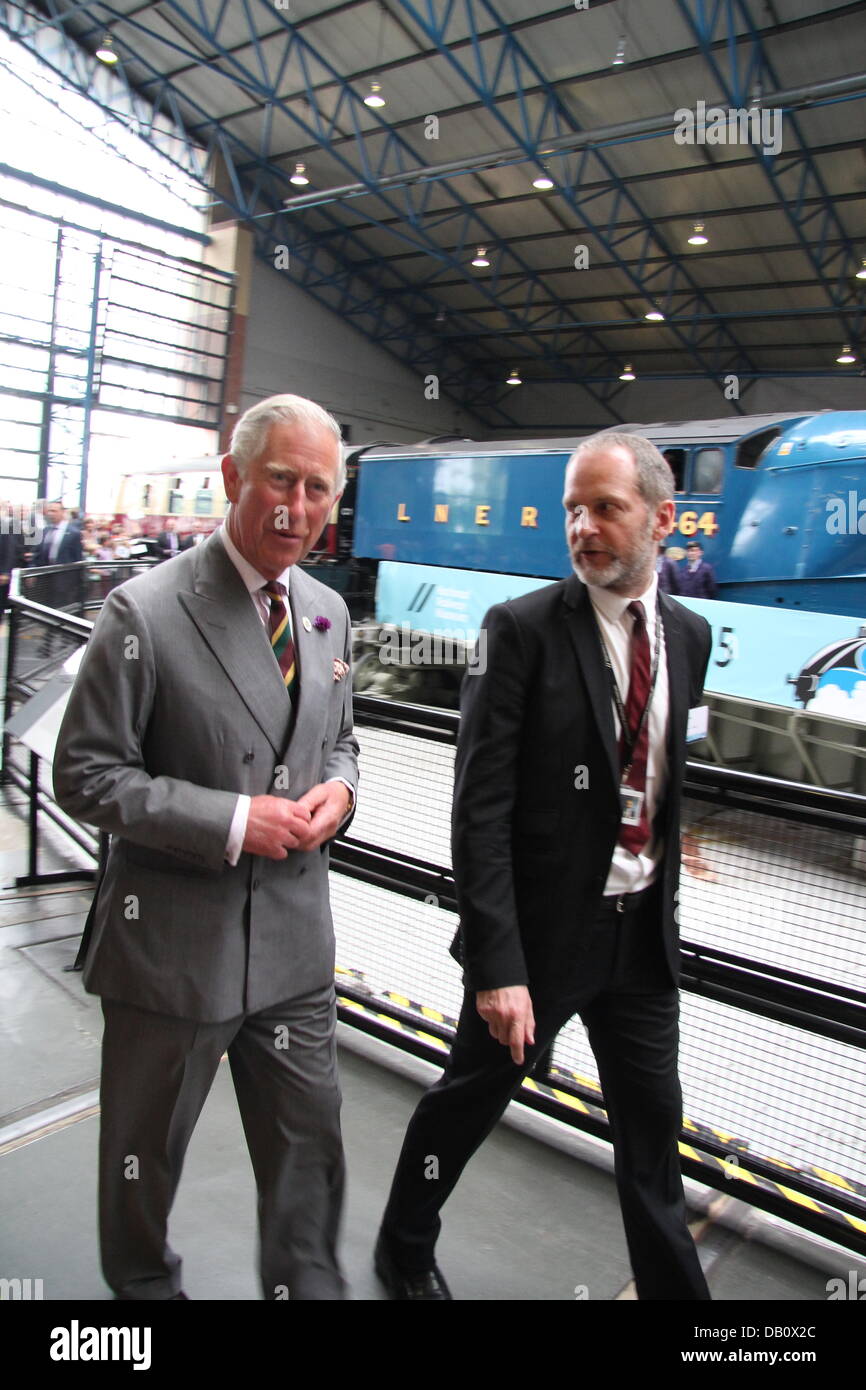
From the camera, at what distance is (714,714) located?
329 inches

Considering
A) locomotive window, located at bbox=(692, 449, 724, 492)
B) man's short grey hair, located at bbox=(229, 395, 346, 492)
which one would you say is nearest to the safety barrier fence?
man's short grey hair, located at bbox=(229, 395, 346, 492)

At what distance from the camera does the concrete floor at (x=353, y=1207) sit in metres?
2.14

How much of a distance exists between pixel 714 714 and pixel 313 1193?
7.22 meters

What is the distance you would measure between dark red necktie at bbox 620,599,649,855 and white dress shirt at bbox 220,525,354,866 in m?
0.59

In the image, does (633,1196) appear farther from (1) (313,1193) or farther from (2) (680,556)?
(2) (680,556)

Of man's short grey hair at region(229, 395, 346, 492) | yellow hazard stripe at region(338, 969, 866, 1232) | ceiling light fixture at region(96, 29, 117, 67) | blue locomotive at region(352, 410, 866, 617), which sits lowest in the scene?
yellow hazard stripe at region(338, 969, 866, 1232)

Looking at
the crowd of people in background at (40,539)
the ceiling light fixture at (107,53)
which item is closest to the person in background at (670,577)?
the crowd of people in background at (40,539)

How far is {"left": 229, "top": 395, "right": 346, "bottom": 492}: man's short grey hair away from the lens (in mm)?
1623

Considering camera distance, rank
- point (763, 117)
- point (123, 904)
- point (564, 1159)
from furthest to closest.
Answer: point (763, 117)
point (564, 1159)
point (123, 904)

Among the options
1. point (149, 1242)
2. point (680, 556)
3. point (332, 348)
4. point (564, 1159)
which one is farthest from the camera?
point (332, 348)

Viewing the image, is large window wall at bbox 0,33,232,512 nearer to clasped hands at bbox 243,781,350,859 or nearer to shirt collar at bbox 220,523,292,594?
shirt collar at bbox 220,523,292,594

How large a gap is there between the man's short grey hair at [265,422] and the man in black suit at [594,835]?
1.70 feet
